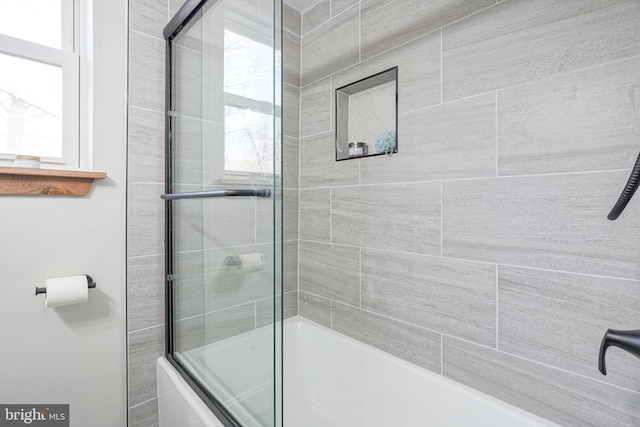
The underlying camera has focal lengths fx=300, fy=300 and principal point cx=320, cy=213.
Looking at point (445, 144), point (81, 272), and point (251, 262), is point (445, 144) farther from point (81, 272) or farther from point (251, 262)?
point (81, 272)

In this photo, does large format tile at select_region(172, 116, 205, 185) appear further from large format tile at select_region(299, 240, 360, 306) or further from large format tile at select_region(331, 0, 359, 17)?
large format tile at select_region(331, 0, 359, 17)

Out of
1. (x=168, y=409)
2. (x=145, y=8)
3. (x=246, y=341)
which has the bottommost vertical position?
(x=168, y=409)

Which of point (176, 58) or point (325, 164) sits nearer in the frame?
point (176, 58)

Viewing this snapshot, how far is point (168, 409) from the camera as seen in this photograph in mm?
1155

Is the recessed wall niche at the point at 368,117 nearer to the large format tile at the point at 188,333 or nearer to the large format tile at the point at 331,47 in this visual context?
the large format tile at the point at 331,47

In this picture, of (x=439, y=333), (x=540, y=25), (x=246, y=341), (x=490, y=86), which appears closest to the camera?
(x=246, y=341)

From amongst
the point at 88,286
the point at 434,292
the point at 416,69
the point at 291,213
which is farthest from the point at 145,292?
the point at 416,69

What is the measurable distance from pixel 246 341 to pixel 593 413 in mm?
1046

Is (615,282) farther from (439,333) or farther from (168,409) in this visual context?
(168,409)

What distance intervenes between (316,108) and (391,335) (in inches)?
50.3

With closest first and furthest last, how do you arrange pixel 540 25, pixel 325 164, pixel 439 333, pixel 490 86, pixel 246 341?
1. pixel 246 341
2. pixel 540 25
3. pixel 490 86
4. pixel 439 333
5. pixel 325 164

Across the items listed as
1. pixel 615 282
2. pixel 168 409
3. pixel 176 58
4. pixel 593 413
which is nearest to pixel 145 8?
pixel 176 58

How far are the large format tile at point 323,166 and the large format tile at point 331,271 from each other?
357 millimetres

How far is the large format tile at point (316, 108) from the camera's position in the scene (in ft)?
5.50
